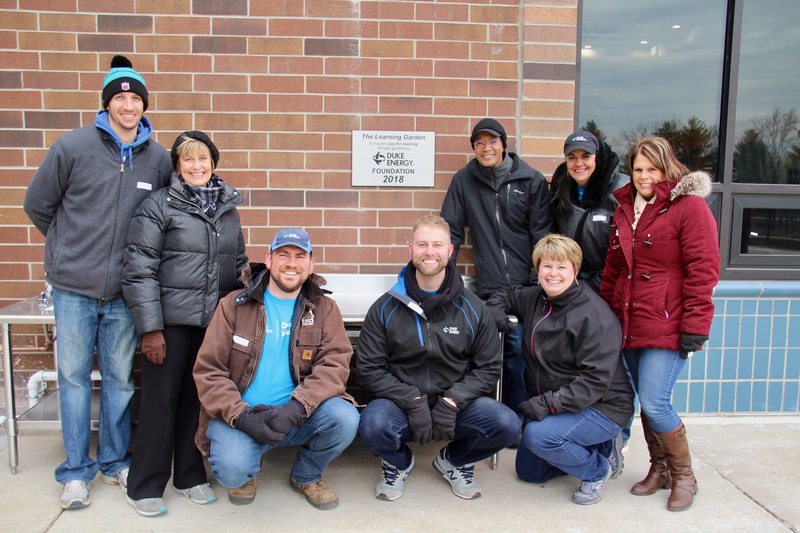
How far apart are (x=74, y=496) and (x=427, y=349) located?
187cm

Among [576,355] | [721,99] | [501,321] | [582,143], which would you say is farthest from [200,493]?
[721,99]

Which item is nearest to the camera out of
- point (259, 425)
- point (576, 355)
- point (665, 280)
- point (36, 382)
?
point (259, 425)

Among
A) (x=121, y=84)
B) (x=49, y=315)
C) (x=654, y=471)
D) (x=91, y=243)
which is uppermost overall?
(x=121, y=84)

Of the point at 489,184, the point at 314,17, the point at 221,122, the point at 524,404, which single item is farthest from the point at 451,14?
the point at 524,404

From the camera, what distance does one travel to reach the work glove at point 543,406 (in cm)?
321

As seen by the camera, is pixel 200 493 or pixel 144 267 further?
pixel 200 493

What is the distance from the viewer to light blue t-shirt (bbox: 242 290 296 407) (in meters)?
3.12

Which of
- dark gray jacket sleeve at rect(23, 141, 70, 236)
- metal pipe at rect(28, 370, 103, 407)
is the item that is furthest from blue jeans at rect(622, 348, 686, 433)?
metal pipe at rect(28, 370, 103, 407)

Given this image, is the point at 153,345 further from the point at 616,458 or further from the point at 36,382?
the point at 616,458

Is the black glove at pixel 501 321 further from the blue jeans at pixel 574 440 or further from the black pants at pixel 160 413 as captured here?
the black pants at pixel 160 413

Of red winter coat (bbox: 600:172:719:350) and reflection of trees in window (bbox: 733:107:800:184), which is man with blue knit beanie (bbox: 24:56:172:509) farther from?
reflection of trees in window (bbox: 733:107:800:184)

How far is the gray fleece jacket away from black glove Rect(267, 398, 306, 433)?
104cm

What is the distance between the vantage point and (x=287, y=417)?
2.95 meters

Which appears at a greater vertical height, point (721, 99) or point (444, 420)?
point (721, 99)
